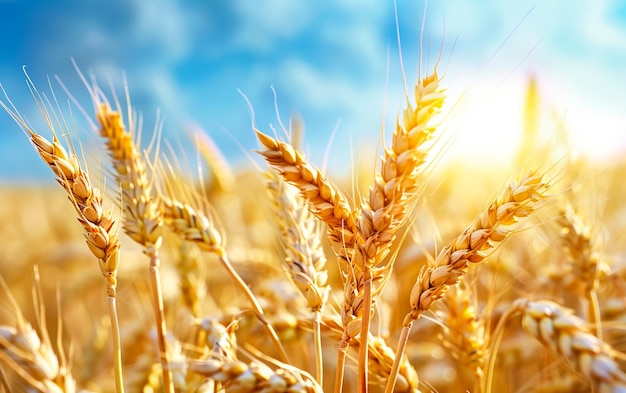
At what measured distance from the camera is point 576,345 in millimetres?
1220

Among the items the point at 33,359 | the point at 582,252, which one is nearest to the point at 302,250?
the point at 33,359

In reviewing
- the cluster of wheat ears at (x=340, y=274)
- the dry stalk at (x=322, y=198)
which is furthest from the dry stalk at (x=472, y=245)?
the dry stalk at (x=322, y=198)

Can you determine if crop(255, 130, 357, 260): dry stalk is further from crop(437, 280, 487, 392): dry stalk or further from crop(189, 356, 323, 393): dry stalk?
crop(437, 280, 487, 392): dry stalk

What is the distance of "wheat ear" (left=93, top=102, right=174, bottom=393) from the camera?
123cm

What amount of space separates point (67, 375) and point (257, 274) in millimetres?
1465

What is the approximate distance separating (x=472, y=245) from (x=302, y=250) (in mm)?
385

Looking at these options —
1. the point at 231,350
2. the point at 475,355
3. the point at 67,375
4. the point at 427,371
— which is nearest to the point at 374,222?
the point at 231,350

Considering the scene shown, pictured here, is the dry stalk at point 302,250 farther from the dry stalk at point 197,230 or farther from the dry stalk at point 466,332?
the dry stalk at point 466,332

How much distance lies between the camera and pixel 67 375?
49.1 inches

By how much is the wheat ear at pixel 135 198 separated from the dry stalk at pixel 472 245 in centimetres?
56

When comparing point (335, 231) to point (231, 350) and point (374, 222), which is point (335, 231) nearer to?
point (374, 222)

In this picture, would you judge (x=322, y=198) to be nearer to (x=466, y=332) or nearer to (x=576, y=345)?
(x=466, y=332)

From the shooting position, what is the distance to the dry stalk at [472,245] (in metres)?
0.97

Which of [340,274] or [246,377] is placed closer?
[246,377]
